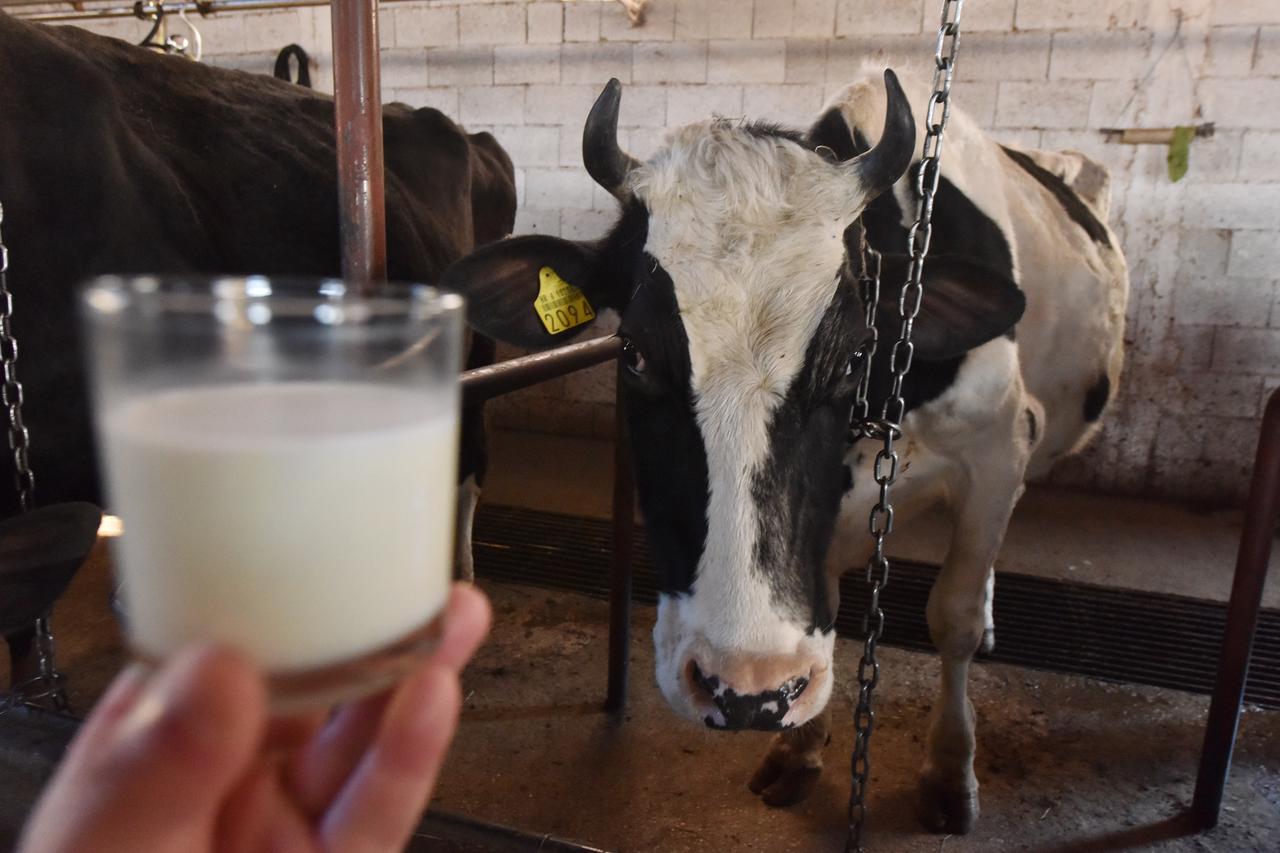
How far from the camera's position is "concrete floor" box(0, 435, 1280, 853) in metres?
2.05

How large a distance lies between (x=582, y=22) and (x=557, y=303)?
4046 mm

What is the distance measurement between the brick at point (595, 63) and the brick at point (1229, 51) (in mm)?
3127

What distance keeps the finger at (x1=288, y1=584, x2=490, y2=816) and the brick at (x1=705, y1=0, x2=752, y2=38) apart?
196 inches

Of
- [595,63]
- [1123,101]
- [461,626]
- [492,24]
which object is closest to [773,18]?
[595,63]

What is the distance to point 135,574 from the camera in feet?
1.54

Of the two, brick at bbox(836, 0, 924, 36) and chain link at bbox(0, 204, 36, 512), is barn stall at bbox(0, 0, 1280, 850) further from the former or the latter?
chain link at bbox(0, 204, 36, 512)

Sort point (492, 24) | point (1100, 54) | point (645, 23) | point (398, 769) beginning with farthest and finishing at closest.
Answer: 1. point (492, 24)
2. point (645, 23)
3. point (1100, 54)
4. point (398, 769)

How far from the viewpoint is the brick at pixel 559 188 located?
538 centimetres

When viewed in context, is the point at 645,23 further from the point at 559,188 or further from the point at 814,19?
the point at 559,188

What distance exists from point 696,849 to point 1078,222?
2547 millimetres

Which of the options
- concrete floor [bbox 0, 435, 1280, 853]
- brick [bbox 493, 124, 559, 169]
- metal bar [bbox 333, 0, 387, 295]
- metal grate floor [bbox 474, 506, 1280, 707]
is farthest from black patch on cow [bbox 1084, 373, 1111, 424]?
brick [bbox 493, 124, 559, 169]

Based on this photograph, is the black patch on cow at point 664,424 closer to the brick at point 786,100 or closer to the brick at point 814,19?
the brick at point 786,100

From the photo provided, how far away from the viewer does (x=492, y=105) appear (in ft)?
18.0

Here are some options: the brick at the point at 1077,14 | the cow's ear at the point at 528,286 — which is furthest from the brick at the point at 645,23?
the cow's ear at the point at 528,286
